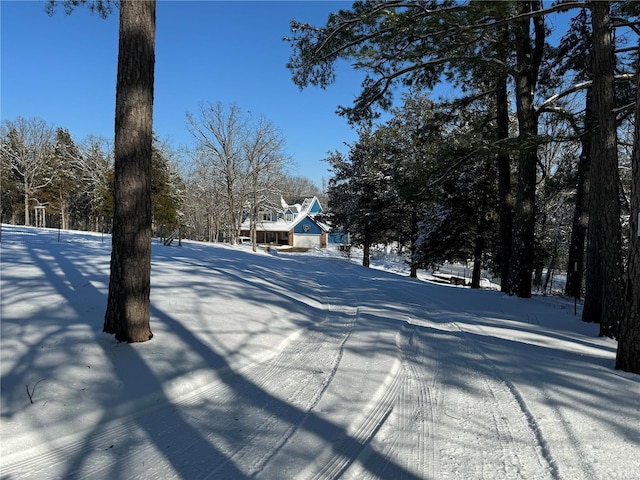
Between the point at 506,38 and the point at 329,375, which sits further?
the point at 506,38

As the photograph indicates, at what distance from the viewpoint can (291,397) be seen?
3299 millimetres

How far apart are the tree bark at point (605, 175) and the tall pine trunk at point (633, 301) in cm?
237

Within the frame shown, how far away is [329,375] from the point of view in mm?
3787

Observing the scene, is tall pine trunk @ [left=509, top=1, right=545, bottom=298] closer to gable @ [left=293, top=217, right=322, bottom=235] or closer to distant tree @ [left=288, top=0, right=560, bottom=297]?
distant tree @ [left=288, top=0, right=560, bottom=297]

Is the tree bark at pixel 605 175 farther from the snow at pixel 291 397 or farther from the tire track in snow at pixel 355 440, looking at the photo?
the tire track in snow at pixel 355 440

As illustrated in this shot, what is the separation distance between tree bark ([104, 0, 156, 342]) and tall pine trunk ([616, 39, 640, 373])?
16.3 feet

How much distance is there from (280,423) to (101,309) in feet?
10.5

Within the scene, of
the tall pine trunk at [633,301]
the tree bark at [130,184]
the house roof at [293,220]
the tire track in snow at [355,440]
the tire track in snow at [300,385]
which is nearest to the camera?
the tire track in snow at [355,440]

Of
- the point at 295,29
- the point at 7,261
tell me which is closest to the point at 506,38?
the point at 295,29

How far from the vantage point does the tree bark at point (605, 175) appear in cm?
597

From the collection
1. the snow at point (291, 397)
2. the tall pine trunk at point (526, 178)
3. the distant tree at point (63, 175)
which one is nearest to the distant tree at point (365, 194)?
the tall pine trunk at point (526, 178)

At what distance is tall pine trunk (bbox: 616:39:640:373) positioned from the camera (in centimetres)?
368

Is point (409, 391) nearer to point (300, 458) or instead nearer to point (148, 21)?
point (300, 458)

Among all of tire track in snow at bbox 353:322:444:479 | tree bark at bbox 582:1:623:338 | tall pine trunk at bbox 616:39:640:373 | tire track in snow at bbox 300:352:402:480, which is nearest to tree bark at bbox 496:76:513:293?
tree bark at bbox 582:1:623:338
